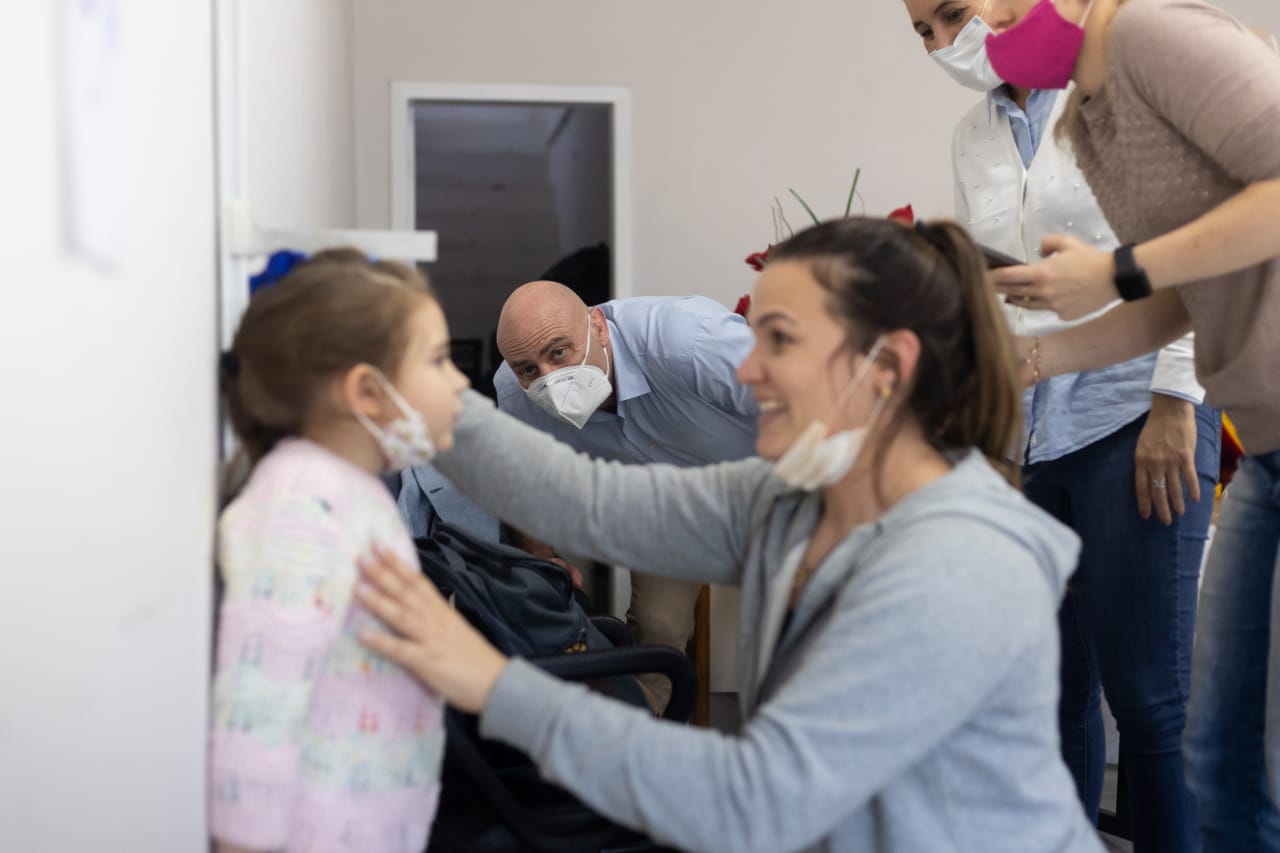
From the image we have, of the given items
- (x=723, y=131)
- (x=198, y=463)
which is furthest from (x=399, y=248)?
(x=723, y=131)

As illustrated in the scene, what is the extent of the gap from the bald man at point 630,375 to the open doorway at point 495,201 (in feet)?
6.95

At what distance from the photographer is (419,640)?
0.94 m

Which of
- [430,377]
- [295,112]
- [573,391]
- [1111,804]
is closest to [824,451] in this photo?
[430,377]

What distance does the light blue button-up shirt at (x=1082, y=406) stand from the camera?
164 centimetres

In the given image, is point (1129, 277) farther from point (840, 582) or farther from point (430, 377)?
point (430, 377)

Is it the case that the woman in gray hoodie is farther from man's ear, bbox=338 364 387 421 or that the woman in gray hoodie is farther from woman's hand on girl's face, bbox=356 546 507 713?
man's ear, bbox=338 364 387 421

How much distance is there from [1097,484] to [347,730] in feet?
3.65

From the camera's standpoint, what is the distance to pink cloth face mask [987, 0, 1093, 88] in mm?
1297

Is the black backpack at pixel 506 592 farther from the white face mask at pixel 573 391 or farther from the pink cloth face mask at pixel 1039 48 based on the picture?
the pink cloth face mask at pixel 1039 48

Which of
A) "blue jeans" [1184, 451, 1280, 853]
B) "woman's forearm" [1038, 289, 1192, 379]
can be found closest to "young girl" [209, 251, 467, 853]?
"woman's forearm" [1038, 289, 1192, 379]

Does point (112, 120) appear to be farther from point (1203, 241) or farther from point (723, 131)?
point (723, 131)

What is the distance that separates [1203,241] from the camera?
118cm

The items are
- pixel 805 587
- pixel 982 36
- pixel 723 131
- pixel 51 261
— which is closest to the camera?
pixel 51 261

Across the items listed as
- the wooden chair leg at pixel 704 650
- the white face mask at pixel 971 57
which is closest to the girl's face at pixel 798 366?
the white face mask at pixel 971 57
